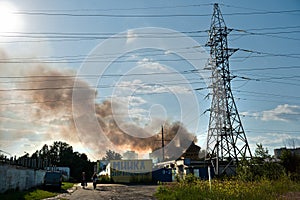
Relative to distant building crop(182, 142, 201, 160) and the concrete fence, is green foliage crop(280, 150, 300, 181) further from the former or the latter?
distant building crop(182, 142, 201, 160)

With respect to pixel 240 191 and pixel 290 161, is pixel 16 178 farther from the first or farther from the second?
pixel 290 161

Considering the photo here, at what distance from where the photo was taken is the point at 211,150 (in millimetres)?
33219

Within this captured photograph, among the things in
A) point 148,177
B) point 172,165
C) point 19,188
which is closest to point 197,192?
point 19,188

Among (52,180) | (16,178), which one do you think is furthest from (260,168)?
(52,180)

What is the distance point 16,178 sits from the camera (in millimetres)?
23281

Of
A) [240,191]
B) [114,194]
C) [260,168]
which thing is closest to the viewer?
[240,191]

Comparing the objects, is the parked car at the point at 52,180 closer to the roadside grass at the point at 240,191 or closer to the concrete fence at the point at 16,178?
the concrete fence at the point at 16,178

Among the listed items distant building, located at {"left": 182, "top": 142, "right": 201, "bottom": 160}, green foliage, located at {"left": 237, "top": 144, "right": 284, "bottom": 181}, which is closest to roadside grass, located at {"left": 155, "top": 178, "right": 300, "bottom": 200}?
green foliage, located at {"left": 237, "top": 144, "right": 284, "bottom": 181}

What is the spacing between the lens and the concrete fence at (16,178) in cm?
2029

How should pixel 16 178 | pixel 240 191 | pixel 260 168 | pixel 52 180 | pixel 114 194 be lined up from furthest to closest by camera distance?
1. pixel 52 180
2. pixel 114 194
3. pixel 16 178
4. pixel 260 168
5. pixel 240 191

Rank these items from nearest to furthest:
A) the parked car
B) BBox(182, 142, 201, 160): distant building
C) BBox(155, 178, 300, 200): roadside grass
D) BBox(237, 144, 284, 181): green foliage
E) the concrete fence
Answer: BBox(155, 178, 300, 200): roadside grass, BBox(237, 144, 284, 181): green foliage, the concrete fence, the parked car, BBox(182, 142, 201, 160): distant building

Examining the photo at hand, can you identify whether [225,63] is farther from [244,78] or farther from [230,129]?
[230,129]

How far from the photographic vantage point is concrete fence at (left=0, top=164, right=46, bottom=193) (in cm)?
2029

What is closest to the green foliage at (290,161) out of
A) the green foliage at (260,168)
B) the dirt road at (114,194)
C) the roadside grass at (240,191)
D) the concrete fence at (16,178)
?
the green foliage at (260,168)
